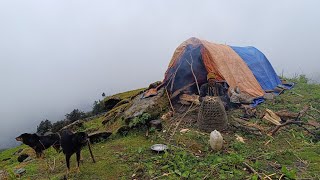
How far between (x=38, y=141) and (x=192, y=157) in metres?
4.35

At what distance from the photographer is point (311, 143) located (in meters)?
7.69

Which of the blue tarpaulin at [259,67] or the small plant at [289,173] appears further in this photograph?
the blue tarpaulin at [259,67]

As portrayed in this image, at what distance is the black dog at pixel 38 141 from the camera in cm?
844

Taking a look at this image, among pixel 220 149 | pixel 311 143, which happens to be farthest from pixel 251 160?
pixel 311 143

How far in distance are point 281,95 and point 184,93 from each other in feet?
14.7

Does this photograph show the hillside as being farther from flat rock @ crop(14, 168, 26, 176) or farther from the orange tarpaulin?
→ the orange tarpaulin

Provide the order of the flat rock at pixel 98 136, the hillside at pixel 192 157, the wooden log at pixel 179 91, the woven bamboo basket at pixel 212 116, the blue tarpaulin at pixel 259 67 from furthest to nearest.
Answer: the blue tarpaulin at pixel 259 67 < the wooden log at pixel 179 91 < the flat rock at pixel 98 136 < the woven bamboo basket at pixel 212 116 < the hillside at pixel 192 157

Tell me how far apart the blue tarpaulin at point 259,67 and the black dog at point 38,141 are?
27.7 ft

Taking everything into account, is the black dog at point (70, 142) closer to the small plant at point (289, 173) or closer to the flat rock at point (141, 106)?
the flat rock at point (141, 106)

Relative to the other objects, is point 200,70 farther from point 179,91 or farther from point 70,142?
point 70,142

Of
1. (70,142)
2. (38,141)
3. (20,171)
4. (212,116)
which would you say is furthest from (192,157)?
(38,141)

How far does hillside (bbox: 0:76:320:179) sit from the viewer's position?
603 centimetres

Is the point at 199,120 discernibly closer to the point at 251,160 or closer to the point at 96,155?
the point at 251,160

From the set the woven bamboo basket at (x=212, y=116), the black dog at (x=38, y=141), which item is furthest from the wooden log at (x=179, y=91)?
the black dog at (x=38, y=141)
